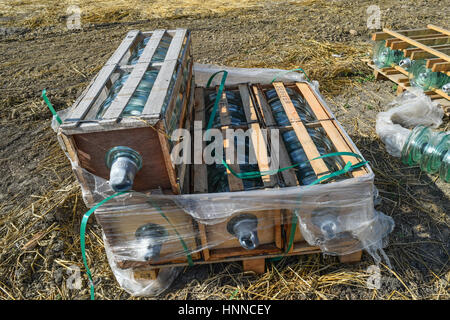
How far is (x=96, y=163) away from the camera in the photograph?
81.7 inches

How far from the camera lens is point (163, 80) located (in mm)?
2326

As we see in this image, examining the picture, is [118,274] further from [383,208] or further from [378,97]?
[378,97]

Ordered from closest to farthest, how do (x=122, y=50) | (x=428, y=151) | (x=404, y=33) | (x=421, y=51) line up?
(x=122, y=50) < (x=428, y=151) < (x=421, y=51) < (x=404, y=33)

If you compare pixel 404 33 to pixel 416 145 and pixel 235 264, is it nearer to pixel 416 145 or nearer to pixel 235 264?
pixel 416 145

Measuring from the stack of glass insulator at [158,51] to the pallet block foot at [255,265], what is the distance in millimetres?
1785

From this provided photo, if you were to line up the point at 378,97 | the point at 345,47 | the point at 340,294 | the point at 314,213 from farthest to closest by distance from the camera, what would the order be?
the point at 345,47 → the point at 378,97 → the point at 340,294 → the point at 314,213

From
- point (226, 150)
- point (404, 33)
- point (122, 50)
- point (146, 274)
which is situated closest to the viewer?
point (146, 274)

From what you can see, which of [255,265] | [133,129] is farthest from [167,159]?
[255,265]

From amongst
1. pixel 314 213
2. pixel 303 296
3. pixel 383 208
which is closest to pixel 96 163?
pixel 314 213

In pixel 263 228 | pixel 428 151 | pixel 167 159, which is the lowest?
pixel 428 151

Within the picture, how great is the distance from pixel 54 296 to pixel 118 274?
1.71 feet

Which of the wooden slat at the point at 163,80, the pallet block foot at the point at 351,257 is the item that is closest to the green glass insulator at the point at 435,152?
the pallet block foot at the point at 351,257

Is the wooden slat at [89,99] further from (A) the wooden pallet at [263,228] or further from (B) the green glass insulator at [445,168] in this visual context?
(B) the green glass insulator at [445,168]

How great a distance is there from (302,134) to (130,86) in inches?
52.9
